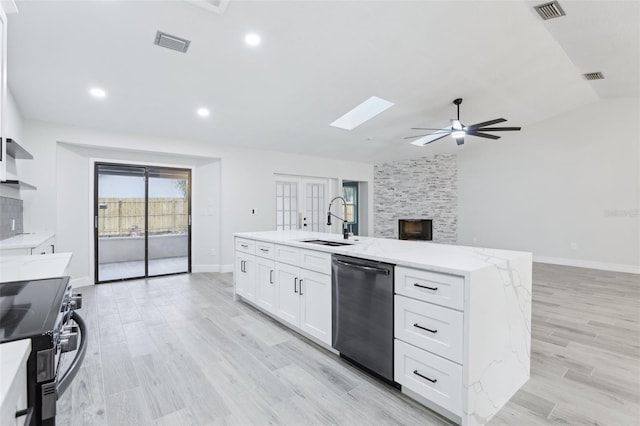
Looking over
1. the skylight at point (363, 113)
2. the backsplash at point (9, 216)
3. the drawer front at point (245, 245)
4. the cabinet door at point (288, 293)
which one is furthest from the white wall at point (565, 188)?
the backsplash at point (9, 216)

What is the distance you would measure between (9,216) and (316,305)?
11.8 feet

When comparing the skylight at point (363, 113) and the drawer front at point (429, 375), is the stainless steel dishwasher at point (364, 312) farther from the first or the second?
the skylight at point (363, 113)

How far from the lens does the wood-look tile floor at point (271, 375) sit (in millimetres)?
1825

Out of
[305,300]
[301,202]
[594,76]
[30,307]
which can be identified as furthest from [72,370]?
[594,76]

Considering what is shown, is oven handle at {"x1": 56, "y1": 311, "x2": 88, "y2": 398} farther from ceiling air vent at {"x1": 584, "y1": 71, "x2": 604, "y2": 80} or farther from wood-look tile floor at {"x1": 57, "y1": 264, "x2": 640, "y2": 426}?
ceiling air vent at {"x1": 584, "y1": 71, "x2": 604, "y2": 80}

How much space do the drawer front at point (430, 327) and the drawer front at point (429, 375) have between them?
0.05 meters

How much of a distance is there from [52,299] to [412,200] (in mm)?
8240

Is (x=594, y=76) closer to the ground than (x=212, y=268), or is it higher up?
higher up

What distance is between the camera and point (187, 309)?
3684mm

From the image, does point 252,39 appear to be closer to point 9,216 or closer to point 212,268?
point 9,216

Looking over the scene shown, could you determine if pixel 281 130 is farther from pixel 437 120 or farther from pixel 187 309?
pixel 187 309

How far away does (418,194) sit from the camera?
331 inches

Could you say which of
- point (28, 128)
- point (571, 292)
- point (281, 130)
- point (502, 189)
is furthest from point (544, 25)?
point (28, 128)

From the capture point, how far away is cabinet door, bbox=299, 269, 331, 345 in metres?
2.54
